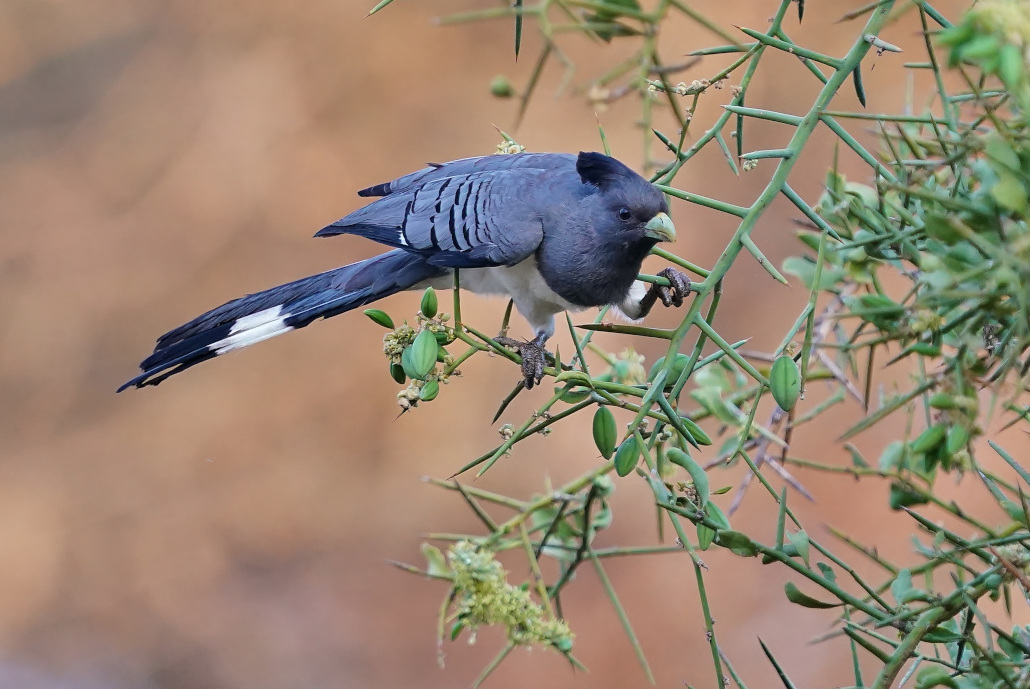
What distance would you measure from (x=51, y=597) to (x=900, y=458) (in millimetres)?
4175

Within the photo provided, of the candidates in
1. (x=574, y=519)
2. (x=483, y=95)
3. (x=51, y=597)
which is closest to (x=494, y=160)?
(x=574, y=519)

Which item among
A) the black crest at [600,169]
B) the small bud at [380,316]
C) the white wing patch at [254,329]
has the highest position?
the black crest at [600,169]

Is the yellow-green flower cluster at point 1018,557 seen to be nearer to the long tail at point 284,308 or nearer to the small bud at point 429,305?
the small bud at point 429,305

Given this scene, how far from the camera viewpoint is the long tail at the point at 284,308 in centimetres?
199

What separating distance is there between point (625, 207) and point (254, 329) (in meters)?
0.82

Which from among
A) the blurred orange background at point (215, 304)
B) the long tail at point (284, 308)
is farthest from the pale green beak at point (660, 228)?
the blurred orange background at point (215, 304)

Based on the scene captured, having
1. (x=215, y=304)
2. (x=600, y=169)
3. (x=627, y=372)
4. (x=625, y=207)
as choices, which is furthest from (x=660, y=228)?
(x=215, y=304)

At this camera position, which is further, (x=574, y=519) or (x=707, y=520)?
(x=574, y=519)

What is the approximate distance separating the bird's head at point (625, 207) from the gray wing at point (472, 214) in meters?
0.09

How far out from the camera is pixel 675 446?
121cm

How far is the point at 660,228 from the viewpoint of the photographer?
6.21ft

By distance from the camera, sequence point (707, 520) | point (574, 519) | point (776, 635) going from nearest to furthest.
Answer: point (707, 520)
point (574, 519)
point (776, 635)

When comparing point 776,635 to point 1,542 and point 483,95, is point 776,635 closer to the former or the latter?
point 483,95

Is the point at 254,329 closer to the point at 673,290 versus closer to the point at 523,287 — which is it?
the point at 523,287
